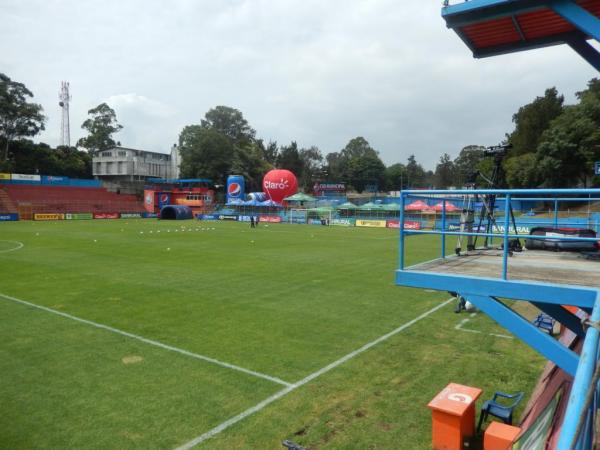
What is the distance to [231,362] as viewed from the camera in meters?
7.44

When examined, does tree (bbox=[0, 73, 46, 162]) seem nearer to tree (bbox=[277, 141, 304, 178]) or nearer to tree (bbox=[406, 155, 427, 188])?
tree (bbox=[277, 141, 304, 178])

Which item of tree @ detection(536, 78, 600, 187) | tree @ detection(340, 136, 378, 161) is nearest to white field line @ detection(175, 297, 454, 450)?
tree @ detection(536, 78, 600, 187)

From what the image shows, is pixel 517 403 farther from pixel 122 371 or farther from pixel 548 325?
pixel 122 371

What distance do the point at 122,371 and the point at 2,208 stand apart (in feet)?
197

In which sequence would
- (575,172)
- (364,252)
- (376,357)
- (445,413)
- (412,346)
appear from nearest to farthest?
1. (445,413)
2. (376,357)
3. (412,346)
4. (364,252)
5. (575,172)

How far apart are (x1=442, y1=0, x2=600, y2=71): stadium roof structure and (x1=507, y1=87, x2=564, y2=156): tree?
197 feet

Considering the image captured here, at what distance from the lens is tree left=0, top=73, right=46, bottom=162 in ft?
220

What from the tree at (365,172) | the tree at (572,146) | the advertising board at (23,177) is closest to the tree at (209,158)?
the advertising board at (23,177)

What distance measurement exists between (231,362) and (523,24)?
6857mm

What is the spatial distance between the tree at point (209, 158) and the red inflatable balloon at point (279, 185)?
25.7 m

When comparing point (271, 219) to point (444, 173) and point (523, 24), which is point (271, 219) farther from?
point (444, 173)

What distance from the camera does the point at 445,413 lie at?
16.0 ft

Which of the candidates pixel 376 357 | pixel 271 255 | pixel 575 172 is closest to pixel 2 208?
pixel 271 255

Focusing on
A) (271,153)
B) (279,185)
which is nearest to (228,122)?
(271,153)
